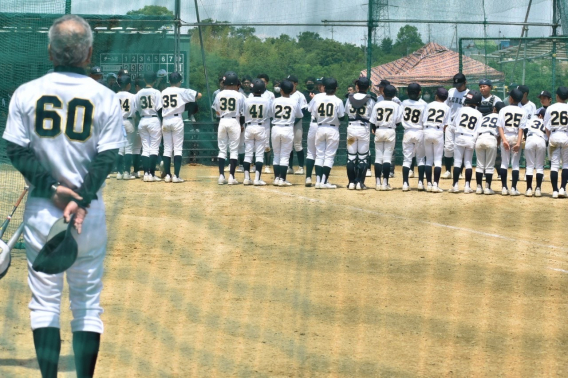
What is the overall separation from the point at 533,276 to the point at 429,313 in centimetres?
192

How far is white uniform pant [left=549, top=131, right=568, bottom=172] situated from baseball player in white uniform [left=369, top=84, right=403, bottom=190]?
244 cm

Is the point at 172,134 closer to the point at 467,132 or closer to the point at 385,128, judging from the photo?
the point at 385,128

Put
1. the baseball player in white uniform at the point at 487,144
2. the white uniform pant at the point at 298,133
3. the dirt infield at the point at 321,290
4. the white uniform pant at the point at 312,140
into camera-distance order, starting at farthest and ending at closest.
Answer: the white uniform pant at the point at 298,133
the white uniform pant at the point at 312,140
the baseball player in white uniform at the point at 487,144
the dirt infield at the point at 321,290

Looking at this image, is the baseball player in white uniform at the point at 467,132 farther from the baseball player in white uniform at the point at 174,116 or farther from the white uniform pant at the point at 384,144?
the baseball player in white uniform at the point at 174,116

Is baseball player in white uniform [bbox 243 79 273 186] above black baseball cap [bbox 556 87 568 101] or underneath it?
underneath

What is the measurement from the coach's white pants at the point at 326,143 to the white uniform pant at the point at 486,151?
7.47ft

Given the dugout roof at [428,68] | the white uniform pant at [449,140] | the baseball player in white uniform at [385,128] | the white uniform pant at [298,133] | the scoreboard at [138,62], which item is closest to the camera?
the baseball player in white uniform at [385,128]

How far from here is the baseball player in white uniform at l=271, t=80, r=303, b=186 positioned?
13.4 meters

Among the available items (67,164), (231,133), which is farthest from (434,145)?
(67,164)

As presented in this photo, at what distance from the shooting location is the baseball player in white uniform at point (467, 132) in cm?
1301

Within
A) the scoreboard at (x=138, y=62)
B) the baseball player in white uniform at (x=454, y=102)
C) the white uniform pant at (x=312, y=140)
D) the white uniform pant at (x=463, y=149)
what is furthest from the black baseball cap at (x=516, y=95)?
the scoreboard at (x=138, y=62)

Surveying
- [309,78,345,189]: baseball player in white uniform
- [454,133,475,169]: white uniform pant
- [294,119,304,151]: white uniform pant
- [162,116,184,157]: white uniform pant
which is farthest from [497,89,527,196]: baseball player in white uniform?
[162,116,184,157]: white uniform pant

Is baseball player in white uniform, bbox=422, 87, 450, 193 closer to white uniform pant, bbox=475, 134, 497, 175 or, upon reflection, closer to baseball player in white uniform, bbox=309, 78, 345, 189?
white uniform pant, bbox=475, 134, 497, 175

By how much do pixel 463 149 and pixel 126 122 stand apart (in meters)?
5.78
